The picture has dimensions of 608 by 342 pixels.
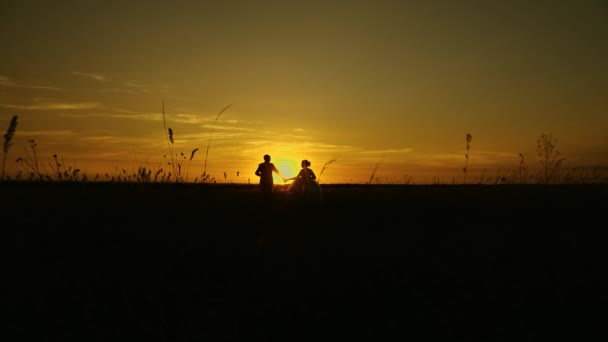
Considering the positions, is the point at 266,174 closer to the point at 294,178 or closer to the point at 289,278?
the point at 294,178

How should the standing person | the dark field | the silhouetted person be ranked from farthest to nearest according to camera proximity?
the standing person
the silhouetted person
the dark field

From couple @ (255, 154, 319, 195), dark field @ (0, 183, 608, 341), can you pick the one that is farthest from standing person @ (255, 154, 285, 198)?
dark field @ (0, 183, 608, 341)

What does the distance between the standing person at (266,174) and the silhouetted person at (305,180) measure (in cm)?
64

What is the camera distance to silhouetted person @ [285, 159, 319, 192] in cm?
1340

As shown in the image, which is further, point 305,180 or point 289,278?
point 305,180

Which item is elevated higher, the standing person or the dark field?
the standing person

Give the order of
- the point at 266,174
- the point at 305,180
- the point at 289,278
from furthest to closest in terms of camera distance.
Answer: the point at 266,174 < the point at 305,180 < the point at 289,278

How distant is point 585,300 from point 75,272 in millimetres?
5285

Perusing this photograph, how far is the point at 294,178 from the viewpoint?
555 inches

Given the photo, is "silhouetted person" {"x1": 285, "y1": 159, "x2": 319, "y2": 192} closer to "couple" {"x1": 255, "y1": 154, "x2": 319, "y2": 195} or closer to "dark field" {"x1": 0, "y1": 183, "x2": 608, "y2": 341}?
"couple" {"x1": 255, "y1": 154, "x2": 319, "y2": 195}

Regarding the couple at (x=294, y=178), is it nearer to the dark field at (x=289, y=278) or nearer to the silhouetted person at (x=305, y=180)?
the silhouetted person at (x=305, y=180)

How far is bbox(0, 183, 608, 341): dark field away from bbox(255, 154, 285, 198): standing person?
15.6 ft

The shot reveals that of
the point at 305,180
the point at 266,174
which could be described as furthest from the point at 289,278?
the point at 266,174

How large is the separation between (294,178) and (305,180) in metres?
0.60
